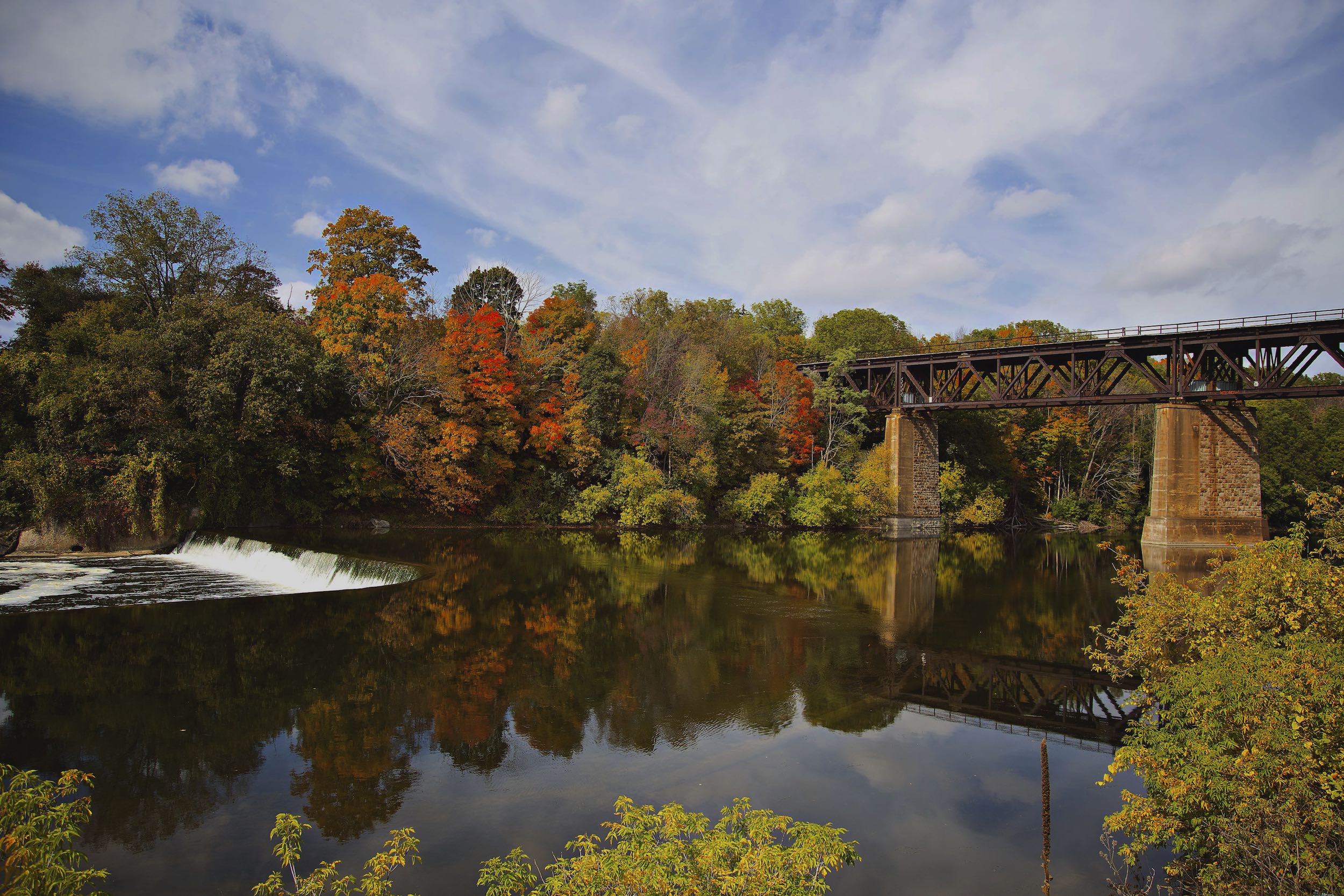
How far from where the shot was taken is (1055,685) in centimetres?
1459

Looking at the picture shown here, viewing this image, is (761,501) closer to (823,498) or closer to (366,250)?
(823,498)

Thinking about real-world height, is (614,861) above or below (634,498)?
below

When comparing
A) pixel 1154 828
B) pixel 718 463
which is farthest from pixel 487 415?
pixel 1154 828

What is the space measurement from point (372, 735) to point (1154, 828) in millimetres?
10302

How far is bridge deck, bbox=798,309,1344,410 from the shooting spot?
35.0m

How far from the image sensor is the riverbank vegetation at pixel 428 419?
2722cm

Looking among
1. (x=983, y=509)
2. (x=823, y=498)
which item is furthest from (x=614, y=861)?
(x=983, y=509)

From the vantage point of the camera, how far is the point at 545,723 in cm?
1193

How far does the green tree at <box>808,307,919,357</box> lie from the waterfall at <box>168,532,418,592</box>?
4274 centimetres

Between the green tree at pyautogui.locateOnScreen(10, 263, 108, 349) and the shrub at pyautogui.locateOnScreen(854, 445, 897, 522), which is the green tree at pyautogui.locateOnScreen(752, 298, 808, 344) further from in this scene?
the green tree at pyautogui.locateOnScreen(10, 263, 108, 349)

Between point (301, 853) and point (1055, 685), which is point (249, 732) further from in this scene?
point (1055, 685)

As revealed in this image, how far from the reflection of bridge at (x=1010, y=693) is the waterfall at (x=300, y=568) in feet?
51.0

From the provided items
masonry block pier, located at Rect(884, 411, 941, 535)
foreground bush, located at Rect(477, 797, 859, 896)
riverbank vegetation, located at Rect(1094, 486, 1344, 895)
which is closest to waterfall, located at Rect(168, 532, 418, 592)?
foreground bush, located at Rect(477, 797, 859, 896)

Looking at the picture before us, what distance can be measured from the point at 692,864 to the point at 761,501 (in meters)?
39.1
